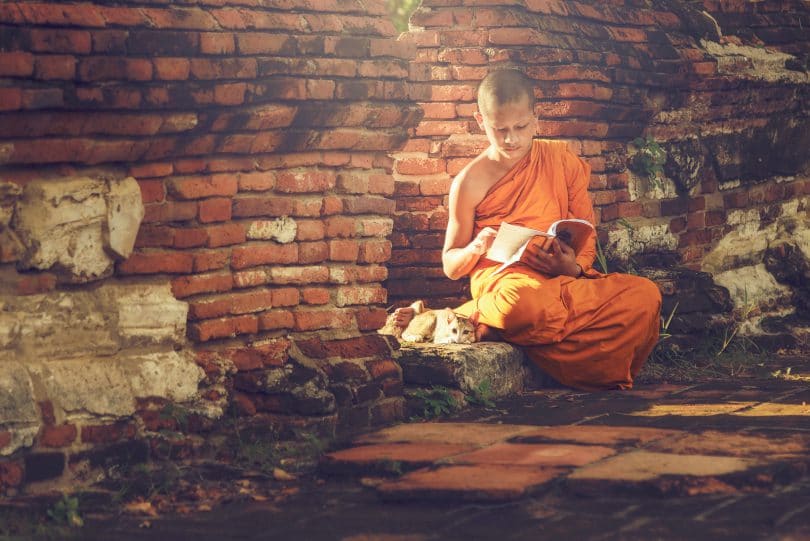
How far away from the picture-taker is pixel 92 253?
4.08 meters

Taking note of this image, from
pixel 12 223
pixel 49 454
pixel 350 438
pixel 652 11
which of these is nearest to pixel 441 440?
pixel 350 438

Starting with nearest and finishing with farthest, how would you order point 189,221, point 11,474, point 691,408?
point 11,474
point 189,221
point 691,408

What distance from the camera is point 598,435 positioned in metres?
4.12

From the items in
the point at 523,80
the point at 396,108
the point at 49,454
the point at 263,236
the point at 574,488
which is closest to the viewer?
the point at 574,488

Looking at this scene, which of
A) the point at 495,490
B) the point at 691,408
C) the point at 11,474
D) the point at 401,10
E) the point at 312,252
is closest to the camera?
the point at 495,490

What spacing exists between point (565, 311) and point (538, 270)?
0.28 meters

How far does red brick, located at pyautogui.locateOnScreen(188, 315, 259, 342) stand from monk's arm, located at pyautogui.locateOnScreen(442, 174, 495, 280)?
1393 mm

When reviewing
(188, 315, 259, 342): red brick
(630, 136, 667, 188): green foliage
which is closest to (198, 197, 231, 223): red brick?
(188, 315, 259, 342): red brick

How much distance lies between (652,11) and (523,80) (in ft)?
5.54

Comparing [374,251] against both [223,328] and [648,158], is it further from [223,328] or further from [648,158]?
[648,158]

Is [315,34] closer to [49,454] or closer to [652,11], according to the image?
[49,454]

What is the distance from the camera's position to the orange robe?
215 inches

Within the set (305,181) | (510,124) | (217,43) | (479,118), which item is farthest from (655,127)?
(217,43)

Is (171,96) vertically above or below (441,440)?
above
